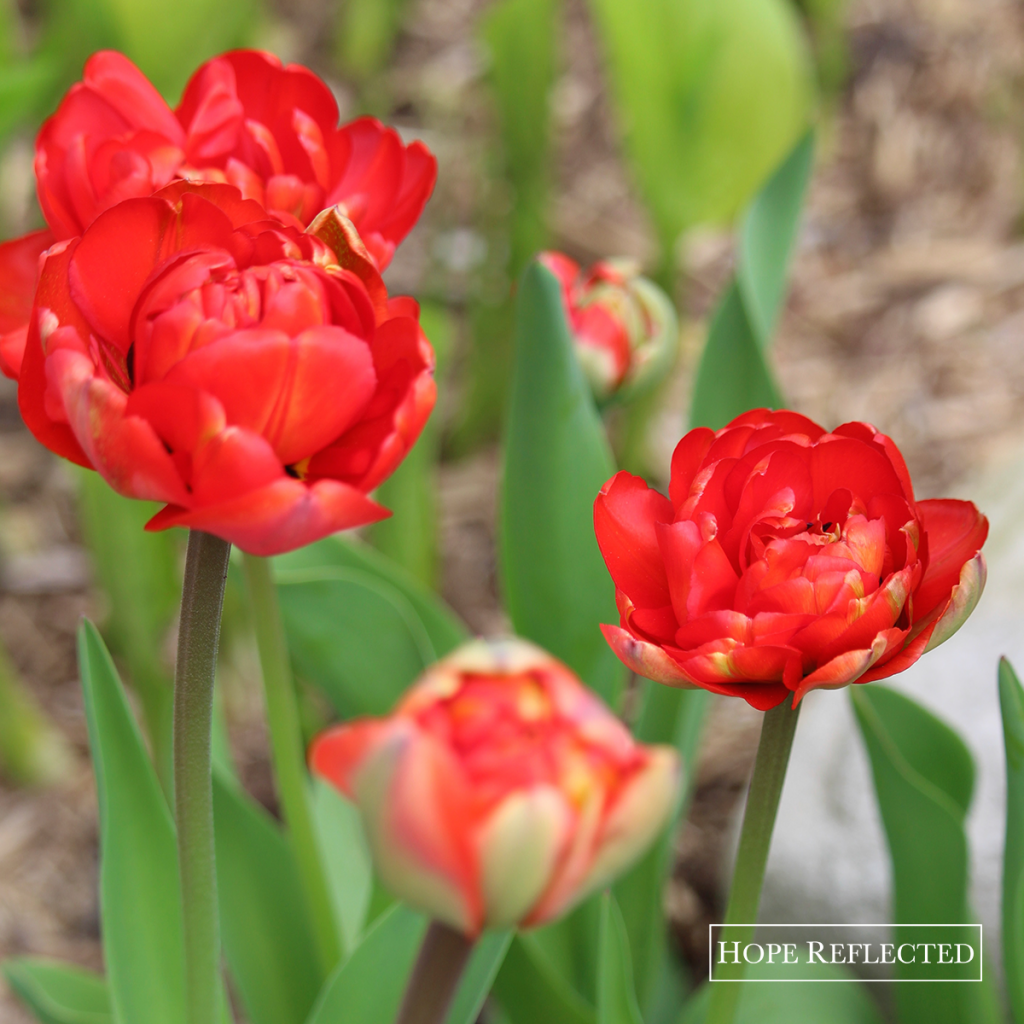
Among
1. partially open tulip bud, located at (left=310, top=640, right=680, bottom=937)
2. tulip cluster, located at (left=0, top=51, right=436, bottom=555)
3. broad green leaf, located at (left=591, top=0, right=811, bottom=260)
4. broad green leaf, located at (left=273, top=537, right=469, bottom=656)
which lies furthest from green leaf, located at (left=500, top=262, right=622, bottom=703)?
broad green leaf, located at (left=591, top=0, right=811, bottom=260)

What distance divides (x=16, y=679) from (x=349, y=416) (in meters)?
1.09

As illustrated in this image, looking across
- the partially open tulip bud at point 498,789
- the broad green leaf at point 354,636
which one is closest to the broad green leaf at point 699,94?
the broad green leaf at point 354,636

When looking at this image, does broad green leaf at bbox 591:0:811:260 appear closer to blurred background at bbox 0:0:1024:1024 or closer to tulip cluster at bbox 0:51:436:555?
blurred background at bbox 0:0:1024:1024

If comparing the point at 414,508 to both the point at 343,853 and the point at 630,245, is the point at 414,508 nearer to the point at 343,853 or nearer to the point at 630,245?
the point at 343,853

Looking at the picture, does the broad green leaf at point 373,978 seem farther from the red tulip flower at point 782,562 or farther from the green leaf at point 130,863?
the red tulip flower at point 782,562

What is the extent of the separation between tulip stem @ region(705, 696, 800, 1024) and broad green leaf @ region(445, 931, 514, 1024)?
0.29 ft

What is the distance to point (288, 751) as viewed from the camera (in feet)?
1.89

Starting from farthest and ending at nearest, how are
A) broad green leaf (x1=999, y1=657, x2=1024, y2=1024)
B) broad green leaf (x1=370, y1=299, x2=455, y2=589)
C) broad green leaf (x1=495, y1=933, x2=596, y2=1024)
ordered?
broad green leaf (x1=370, y1=299, x2=455, y2=589)
broad green leaf (x1=495, y1=933, x2=596, y2=1024)
broad green leaf (x1=999, y1=657, x2=1024, y2=1024)

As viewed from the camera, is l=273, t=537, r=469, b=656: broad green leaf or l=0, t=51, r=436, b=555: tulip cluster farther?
l=273, t=537, r=469, b=656: broad green leaf

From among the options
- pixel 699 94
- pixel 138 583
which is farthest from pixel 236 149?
pixel 699 94

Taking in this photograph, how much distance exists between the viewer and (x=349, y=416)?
32 cm

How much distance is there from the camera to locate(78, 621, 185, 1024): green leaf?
1.59ft

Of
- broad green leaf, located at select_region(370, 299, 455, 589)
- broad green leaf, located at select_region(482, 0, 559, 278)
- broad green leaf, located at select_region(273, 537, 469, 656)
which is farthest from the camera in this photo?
broad green leaf, located at select_region(482, 0, 559, 278)

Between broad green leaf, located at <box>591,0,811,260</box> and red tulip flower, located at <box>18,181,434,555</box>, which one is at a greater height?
broad green leaf, located at <box>591,0,811,260</box>
